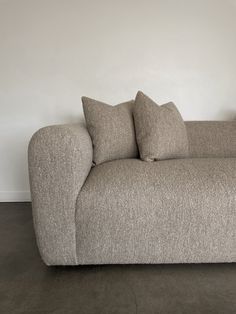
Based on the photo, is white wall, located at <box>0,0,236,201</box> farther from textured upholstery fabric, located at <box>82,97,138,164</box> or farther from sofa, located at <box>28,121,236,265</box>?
sofa, located at <box>28,121,236,265</box>

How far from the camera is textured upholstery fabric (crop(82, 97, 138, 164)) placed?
1.46 m

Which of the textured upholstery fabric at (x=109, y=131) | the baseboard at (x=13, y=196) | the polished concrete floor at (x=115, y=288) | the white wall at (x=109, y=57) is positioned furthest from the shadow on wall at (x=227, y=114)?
the baseboard at (x=13, y=196)

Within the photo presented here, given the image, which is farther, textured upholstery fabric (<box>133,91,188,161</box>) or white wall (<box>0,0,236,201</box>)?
white wall (<box>0,0,236,201</box>)

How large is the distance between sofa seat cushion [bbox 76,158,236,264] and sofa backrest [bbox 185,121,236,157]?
1.90 ft

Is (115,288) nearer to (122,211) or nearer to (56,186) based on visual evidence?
(122,211)

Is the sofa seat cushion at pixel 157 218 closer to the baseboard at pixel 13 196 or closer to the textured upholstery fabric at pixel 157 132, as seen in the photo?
the textured upholstery fabric at pixel 157 132

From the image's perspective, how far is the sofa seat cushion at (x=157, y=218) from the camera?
1087 mm

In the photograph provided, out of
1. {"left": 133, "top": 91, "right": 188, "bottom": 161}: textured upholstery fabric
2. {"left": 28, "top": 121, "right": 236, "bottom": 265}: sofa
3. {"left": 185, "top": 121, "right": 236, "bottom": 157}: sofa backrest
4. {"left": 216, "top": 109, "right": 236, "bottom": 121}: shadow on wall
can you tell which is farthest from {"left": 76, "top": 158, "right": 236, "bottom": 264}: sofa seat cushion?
{"left": 216, "top": 109, "right": 236, "bottom": 121}: shadow on wall

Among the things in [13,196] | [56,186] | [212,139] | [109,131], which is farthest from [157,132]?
[13,196]

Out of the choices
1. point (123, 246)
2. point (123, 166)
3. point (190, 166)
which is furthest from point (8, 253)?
point (190, 166)

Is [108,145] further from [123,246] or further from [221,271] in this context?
Answer: [221,271]

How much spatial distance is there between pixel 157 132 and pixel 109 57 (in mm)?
926

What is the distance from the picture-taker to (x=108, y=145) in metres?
1.46

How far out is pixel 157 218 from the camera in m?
1.09
